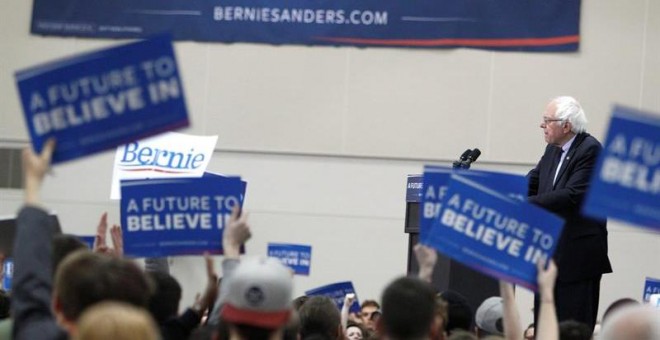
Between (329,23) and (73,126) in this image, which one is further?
(329,23)

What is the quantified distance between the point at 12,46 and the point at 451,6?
15.3 ft

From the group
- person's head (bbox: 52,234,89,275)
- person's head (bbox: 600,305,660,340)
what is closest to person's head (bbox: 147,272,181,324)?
person's head (bbox: 52,234,89,275)

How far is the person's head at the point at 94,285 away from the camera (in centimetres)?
310

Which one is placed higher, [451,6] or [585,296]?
[451,6]

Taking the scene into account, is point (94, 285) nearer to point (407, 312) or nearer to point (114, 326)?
point (114, 326)

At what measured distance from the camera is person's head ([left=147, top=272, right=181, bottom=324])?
4.27 m

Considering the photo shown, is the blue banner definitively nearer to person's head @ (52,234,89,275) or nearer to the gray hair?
the gray hair

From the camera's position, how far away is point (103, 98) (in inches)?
175

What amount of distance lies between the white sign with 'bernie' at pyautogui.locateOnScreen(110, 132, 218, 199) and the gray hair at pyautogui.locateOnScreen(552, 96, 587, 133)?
9.13ft

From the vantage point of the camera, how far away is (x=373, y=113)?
13.3 metres

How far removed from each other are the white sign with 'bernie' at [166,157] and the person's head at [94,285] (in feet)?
18.3

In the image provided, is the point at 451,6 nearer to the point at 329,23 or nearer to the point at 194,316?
the point at 329,23

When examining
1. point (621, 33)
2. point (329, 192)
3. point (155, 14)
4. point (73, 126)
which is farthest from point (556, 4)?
point (73, 126)

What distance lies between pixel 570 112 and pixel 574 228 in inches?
24.7
